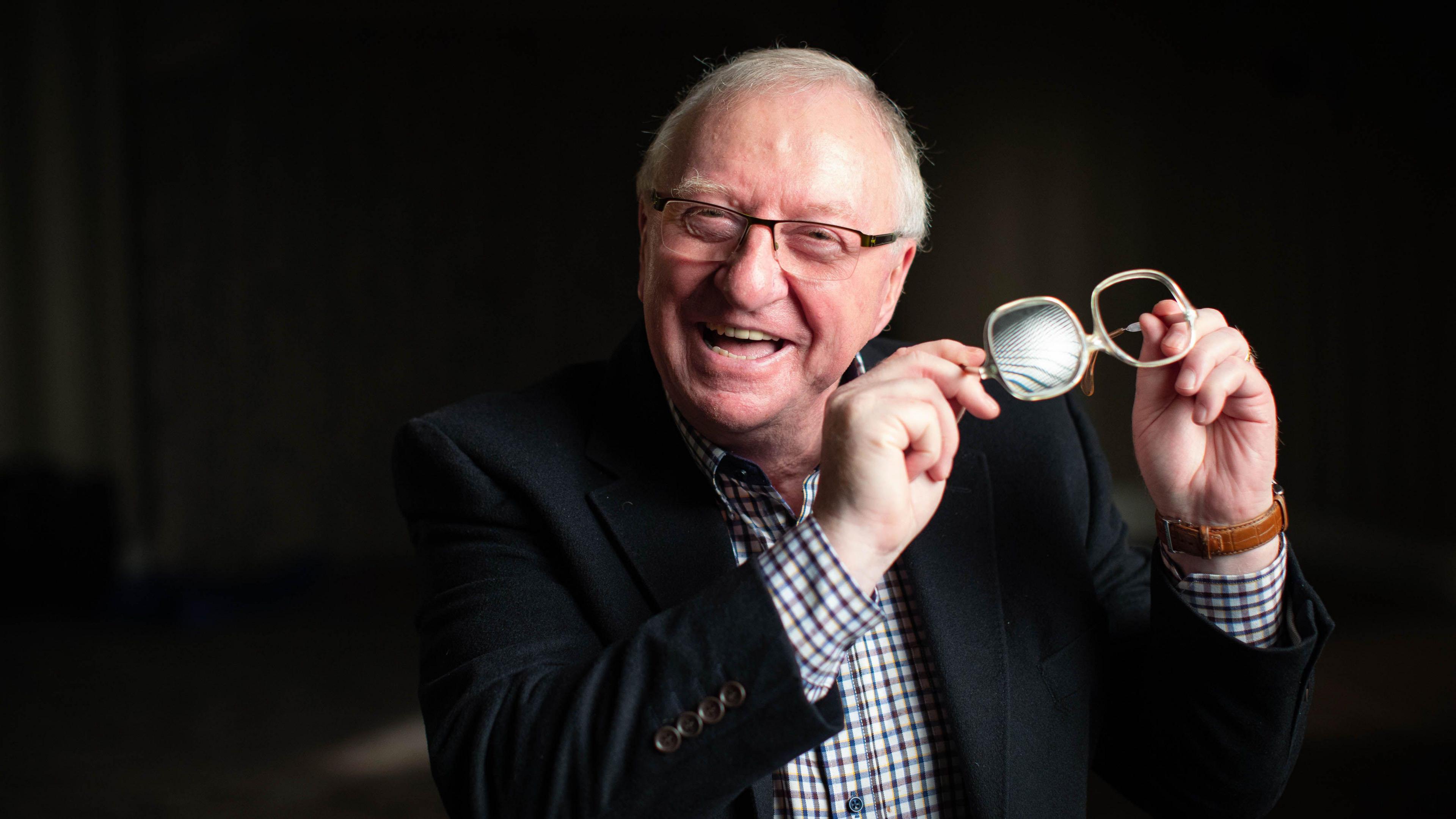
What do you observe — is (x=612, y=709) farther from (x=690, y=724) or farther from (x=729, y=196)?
(x=729, y=196)

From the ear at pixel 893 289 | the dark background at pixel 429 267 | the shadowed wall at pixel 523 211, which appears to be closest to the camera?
the ear at pixel 893 289

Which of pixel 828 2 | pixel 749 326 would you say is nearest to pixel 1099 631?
pixel 749 326

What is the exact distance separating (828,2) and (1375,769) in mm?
4956

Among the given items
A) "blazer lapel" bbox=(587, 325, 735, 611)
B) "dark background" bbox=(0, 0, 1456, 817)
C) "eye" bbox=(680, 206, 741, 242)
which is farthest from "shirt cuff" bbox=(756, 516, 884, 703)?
"dark background" bbox=(0, 0, 1456, 817)

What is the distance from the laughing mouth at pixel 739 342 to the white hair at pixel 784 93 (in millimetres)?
200

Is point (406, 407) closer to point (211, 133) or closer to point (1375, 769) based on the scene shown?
→ point (211, 133)

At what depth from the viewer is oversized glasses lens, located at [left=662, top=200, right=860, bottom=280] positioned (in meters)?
1.49

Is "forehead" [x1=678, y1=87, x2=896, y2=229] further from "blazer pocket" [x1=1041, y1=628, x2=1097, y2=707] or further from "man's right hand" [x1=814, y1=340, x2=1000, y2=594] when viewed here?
"blazer pocket" [x1=1041, y1=628, x2=1097, y2=707]

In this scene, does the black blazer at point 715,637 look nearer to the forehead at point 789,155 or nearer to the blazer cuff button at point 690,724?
the blazer cuff button at point 690,724

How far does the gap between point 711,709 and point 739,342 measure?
53 cm

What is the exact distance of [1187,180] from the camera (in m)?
5.78

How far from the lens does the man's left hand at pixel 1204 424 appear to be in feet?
4.48

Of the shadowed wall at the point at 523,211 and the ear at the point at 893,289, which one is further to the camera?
the shadowed wall at the point at 523,211

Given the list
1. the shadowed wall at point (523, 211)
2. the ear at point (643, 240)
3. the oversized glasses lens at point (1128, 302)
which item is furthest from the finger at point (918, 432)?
the oversized glasses lens at point (1128, 302)
